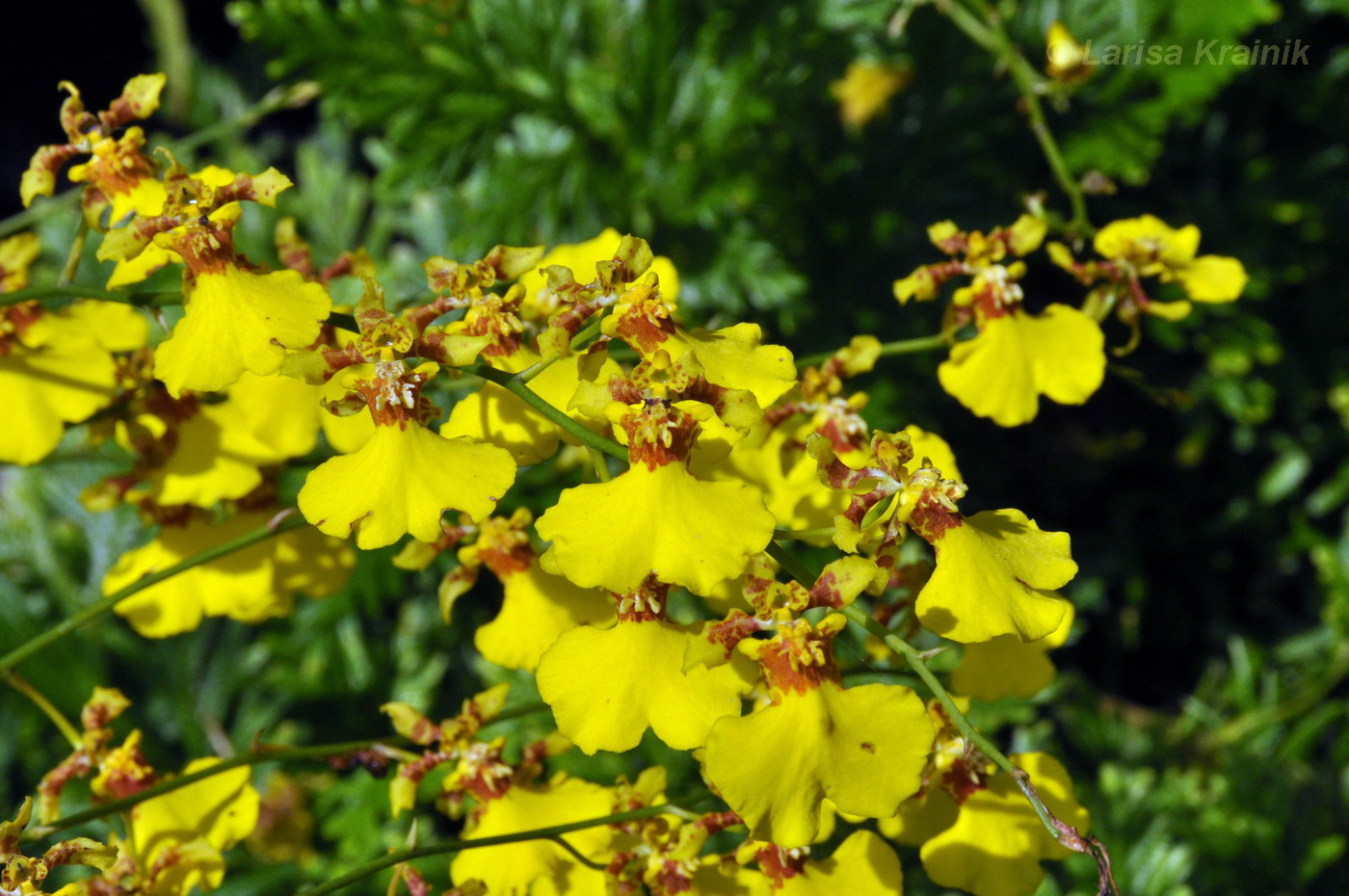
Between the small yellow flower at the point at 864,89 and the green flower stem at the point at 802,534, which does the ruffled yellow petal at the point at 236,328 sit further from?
the small yellow flower at the point at 864,89

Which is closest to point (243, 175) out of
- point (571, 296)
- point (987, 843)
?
point (571, 296)

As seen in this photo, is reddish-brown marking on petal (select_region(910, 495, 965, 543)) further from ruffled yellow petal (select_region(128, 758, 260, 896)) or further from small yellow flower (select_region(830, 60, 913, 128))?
small yellow flower (select_region(830, 60, 913, 128))

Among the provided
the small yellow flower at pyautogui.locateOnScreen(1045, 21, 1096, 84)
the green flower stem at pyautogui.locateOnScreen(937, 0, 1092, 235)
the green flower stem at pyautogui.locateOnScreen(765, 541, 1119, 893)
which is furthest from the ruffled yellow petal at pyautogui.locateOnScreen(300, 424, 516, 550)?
the small yellow flower at pyautogui.locateOnScreen(1045, 21, 1096, 84)

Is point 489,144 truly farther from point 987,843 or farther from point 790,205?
point 987,843

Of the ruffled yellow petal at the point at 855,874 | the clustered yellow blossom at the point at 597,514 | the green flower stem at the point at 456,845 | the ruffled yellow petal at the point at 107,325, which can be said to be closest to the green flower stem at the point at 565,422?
the clustered yellow blossom at the point at 597,514

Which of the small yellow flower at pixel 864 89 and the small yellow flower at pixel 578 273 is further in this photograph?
the small yellow flower at pixel 864 89
